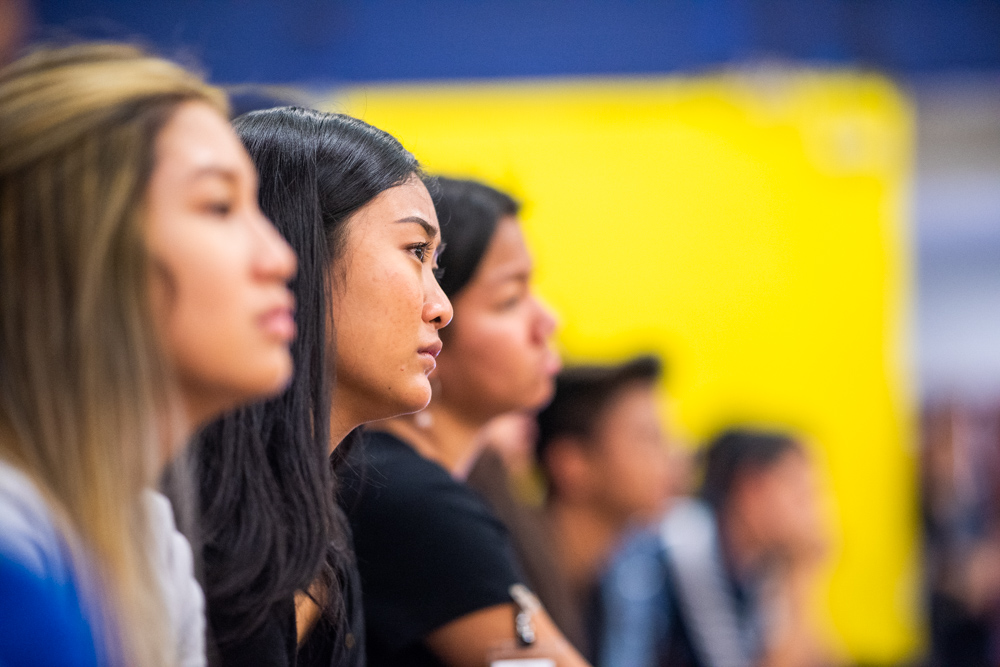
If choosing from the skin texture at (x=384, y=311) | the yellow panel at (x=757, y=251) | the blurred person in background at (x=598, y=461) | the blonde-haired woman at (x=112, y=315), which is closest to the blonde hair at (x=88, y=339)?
the blonde-haired woman at (x=112, y=315)

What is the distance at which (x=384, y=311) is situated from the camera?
1096 millimetres

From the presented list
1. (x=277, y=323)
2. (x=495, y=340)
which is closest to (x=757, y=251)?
(x=495, y=340)

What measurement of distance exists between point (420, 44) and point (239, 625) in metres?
3.42

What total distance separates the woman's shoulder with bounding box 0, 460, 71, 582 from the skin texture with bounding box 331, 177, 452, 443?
17.2 inches

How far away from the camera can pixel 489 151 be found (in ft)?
13.0

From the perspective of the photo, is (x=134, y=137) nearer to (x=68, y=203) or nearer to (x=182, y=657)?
(x=68, y=203)

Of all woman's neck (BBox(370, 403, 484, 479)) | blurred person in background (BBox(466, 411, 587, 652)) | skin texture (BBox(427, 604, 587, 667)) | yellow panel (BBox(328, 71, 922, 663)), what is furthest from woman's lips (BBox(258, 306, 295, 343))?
yellow panel (BBox(328, 71, 922, 663))

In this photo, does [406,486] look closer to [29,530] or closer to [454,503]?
[454,503]

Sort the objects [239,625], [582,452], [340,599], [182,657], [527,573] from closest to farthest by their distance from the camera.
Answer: [182,657] → [239,625] → [340,599] → [527,573] → [582,452]

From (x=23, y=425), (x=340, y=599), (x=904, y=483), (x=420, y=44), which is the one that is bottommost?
(x=904, y=483)

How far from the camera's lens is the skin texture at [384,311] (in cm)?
109

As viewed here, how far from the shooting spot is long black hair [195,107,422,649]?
983mm

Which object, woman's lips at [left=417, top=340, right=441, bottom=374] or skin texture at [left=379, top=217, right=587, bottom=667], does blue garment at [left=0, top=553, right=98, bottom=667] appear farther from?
skin texture at [left=379, top=217, right=587, bottom=667]

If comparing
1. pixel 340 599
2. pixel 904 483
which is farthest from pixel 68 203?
pixel 904 483
